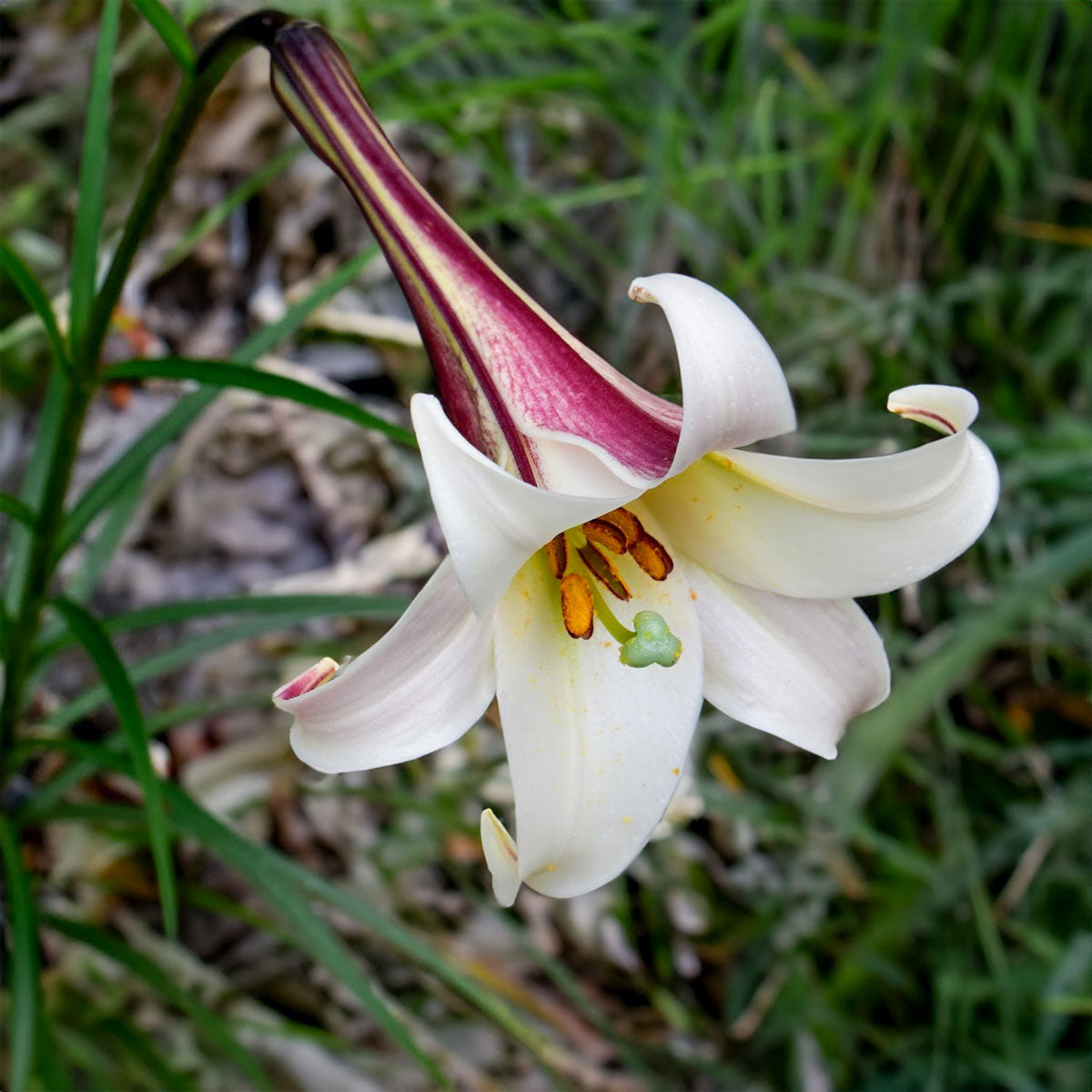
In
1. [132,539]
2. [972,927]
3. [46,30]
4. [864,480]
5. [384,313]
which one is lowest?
[972,927]

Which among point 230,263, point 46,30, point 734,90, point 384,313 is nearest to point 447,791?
point 384,313

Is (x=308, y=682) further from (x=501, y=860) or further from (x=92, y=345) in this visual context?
(x=92, y=345)

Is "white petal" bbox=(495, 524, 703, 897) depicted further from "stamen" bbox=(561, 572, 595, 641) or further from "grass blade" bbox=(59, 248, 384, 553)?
"grass blade" bbox=(59, 248, 384, 553)

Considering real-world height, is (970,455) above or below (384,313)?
above

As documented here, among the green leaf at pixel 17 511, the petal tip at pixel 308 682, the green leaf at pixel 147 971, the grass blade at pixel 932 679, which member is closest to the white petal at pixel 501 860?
the petal tip at pixel 308 682

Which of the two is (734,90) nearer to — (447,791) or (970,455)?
(447,791)

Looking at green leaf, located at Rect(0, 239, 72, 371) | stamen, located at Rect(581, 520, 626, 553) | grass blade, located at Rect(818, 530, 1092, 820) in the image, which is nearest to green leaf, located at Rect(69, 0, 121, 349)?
green leaf, located at Rect(0, 239, 72, 371)

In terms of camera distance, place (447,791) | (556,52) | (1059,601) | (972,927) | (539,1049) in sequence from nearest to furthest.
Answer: (539,1049), (447,791), (972,927), (1059,601), (556,52)
